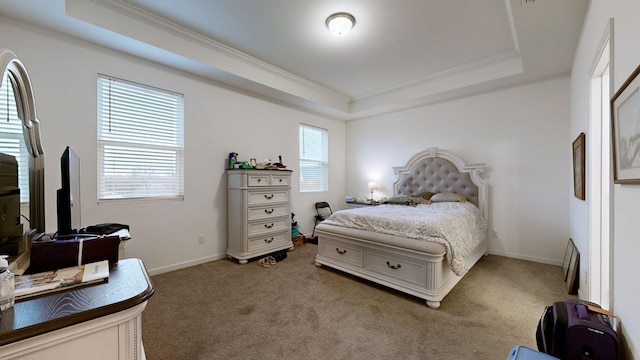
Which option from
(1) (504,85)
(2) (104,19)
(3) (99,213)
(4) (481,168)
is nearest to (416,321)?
(4) (481,168)

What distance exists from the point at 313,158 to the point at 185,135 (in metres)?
2.39

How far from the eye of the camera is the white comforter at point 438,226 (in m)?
2.32

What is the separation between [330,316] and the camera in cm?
211

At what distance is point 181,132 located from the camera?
10.6 feet

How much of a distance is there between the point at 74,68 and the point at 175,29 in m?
1.04

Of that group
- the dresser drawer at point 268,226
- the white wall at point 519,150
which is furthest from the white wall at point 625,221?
the dresser drawer at point 268,226

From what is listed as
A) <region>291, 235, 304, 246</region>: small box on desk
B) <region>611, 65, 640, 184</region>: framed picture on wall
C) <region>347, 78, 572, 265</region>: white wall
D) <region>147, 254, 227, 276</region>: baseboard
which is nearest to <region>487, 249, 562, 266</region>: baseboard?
<region>347, 78, 572, 265</region>: white wall

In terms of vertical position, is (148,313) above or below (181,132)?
below

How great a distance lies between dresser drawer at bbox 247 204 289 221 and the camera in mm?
3449

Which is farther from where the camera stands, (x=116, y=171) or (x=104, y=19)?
(x=116, y=171)

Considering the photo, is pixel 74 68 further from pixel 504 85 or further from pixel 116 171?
pixel 504 85

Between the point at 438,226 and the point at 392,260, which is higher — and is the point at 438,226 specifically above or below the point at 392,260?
above

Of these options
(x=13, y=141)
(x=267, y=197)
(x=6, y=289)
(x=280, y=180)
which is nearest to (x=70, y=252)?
(x=6, y=289)

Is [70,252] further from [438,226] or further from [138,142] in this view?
[438,226]
